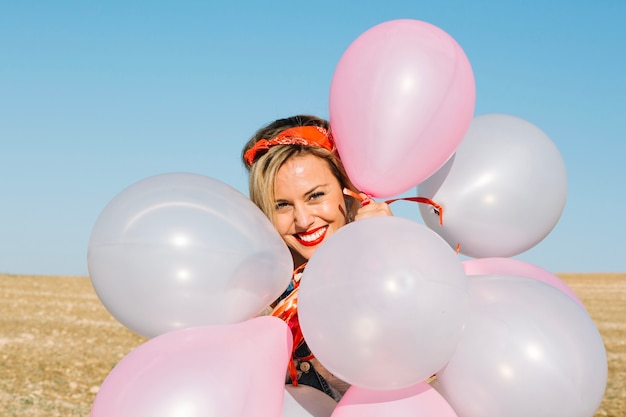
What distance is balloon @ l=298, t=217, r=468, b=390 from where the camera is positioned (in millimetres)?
1925

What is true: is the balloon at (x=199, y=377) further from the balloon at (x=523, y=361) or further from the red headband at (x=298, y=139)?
the red headband at (x=298, y=139)

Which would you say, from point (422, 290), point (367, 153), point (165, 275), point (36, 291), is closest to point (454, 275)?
point (422, 290)

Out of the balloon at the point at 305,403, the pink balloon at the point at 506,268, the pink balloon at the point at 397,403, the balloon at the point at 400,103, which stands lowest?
the balloon at the point at 305,403

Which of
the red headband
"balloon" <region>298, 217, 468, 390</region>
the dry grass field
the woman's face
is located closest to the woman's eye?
the woman's face

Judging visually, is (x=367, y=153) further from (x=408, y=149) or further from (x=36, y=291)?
(x=36, y=291)

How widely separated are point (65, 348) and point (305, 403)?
8337mm

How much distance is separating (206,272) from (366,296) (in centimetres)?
61

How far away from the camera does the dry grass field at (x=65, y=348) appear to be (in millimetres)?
7367

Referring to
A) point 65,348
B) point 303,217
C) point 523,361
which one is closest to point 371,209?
point 303,217

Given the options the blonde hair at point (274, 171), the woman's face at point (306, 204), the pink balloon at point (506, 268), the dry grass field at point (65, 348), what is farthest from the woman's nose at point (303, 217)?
the dry grass field at point (65, 348)

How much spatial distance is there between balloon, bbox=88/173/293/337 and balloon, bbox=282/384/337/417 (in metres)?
0.32

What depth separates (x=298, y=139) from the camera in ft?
10.2

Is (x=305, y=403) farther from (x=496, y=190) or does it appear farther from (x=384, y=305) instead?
(x=496, y=190)

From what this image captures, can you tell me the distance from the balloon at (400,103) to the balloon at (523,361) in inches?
20.4
